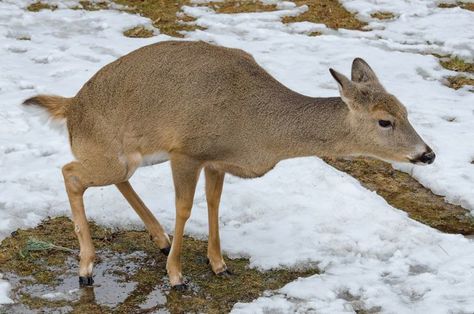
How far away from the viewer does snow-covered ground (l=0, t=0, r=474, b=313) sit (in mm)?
6117

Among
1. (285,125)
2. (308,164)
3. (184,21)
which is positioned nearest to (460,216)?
(308,164)

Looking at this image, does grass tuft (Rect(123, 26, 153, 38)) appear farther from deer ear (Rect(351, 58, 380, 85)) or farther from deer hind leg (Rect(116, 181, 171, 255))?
deer ear (Rect(351, 58, 380, 85))

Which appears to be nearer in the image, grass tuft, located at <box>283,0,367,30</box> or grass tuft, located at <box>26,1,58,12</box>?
grass tuft, located at <box>283,0,367,30</box>

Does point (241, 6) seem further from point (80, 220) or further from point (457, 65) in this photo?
point (80, 220)

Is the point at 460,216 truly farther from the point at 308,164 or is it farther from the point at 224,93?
the point at 224,93

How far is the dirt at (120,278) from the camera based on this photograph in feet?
19.3

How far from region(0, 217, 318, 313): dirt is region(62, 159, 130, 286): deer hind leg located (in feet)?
0.41

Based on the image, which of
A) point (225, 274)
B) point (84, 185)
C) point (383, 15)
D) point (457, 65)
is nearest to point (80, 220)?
point (84, 185)

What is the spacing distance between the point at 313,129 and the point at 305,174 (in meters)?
1.84

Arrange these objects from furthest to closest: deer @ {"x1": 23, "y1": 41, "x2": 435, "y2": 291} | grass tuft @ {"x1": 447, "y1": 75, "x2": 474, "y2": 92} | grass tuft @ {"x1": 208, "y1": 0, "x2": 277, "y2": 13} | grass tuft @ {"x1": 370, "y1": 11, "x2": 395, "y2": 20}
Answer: grass tuft @ {"x1": 208, "y1": 0, "x2": 277, "y2": 13} → grass tuft @ {"x1": 370, "y1": 11, "x2": 395, "y2": 20} → grass tuft @ {"x1": 447, "y1": 75, "x2": 474, "y2": 92} → deer @ {"x1": 23, "y1": 41, "x2": 435, "y2": 291}

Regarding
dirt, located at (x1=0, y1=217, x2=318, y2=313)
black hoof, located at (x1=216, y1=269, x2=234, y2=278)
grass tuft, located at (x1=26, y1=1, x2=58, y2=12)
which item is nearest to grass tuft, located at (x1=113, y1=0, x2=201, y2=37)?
grass tuft, located at (x1=26, y1=1, x2=58, y2=12)

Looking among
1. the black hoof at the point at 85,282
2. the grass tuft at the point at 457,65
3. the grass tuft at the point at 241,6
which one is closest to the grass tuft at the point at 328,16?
the grass tuft at the point at 241,6

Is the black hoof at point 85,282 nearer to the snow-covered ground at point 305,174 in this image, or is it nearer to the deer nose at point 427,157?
the snow-covered ground at point 305,174

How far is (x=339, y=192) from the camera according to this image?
7.40 metres
